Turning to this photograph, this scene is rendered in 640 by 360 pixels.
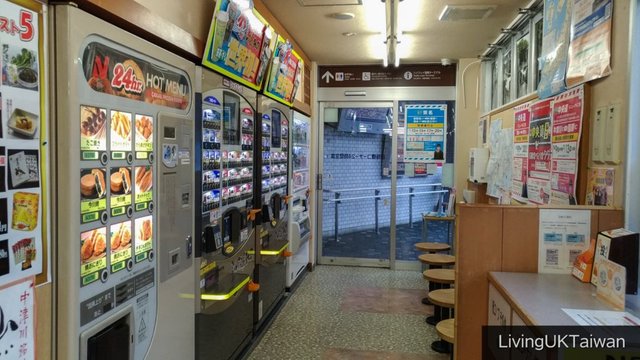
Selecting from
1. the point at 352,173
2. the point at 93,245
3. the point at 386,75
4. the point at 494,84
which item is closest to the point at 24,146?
the point at 93,245

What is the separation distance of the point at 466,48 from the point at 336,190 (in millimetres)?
2762

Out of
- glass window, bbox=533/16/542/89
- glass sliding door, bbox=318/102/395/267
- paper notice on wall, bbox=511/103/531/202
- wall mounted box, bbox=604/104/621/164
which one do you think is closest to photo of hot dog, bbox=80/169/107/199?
wall mounted box, bbox=604/104/621/164

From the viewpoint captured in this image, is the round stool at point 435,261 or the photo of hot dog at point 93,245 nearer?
the photo of hot dog at point 93,245

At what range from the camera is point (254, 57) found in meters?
3.32

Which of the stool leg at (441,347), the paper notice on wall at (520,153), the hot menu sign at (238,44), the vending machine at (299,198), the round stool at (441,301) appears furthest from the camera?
the vending machine at (299,198)

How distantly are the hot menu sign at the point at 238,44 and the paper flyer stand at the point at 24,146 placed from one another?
4.03 ft

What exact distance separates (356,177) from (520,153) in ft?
10.9

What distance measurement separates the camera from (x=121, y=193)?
6.09ft

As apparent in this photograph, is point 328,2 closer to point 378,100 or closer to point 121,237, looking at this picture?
point 378,100

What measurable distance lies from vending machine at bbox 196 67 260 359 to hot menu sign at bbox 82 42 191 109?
27cm

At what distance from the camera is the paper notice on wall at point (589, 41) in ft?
8.20

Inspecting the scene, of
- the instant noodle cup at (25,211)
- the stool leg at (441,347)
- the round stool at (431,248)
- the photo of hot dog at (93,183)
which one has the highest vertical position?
the photo of hot dog at (93,183)

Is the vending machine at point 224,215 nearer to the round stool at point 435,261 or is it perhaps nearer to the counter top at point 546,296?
the counter top at point 546,296

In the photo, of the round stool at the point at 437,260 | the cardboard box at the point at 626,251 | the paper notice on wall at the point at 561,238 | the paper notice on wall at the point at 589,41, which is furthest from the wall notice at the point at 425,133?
the cardboard box at the point at 626,251
